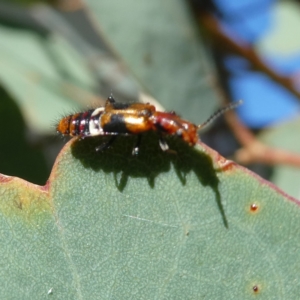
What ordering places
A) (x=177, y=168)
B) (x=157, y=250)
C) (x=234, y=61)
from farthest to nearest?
(x=234, y=61), (x=177, y=168), (x=157, y=250)

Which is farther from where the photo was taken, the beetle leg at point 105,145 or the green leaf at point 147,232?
the beetle leg at point 105,145

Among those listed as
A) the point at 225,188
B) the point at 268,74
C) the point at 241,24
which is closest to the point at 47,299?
the point at 225,188

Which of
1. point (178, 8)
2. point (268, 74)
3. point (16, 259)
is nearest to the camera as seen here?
point (16, 259)

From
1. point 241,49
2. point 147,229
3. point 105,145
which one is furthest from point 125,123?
point 241,49

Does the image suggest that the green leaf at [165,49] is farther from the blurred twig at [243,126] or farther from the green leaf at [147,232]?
the green leaf at [147,232]

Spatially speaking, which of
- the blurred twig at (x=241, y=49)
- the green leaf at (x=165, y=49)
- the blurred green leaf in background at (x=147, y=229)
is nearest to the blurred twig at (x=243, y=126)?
the blurred twig at (x=241, y=49)

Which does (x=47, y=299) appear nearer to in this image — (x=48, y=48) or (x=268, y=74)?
(x=268, y=74)

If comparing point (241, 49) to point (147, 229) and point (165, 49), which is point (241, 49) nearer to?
point (165, 49)

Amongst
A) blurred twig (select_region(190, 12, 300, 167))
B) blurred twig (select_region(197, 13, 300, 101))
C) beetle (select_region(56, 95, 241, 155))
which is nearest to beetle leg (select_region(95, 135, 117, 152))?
beetle (select_region(56, 95, 241, 155))
